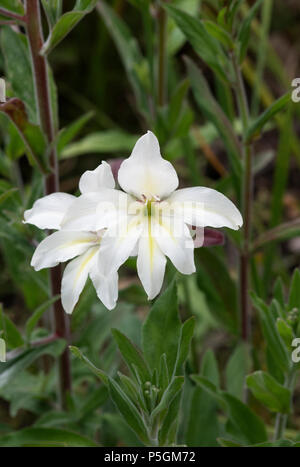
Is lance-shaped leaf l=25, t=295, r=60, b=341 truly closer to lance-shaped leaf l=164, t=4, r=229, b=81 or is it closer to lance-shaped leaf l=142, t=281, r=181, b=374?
lance-shaped leaf l=142, t=281, r=181, b=374

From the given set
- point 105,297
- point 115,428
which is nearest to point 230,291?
point 115,428

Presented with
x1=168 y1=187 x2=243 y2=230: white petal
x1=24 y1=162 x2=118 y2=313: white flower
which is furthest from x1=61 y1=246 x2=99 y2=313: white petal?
x1=168 y1=187 x2=243 y2=230: white petal

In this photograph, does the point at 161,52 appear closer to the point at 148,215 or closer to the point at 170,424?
the point at 148,215

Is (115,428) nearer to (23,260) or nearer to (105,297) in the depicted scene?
(23,260)

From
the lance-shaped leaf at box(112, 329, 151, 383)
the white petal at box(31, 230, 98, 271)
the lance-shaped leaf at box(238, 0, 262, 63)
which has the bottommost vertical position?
the lance-shaped leaf at box(112, 329, 151, 383)

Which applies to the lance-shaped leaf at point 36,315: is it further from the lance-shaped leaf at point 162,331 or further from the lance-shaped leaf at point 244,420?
the lance-shaped leaf at point 244,420

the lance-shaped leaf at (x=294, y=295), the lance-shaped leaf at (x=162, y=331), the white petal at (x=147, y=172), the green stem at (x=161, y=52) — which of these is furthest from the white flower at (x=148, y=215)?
the green stem at (x=161, y=52)

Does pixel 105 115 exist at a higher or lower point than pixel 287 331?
higher
